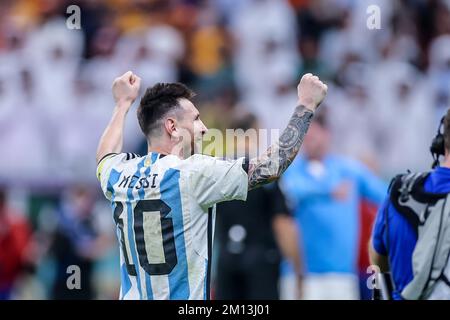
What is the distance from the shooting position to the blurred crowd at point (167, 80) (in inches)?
554

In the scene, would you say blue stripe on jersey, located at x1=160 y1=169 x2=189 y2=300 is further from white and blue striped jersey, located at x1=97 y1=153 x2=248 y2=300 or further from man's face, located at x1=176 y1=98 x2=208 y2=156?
man's face, located at x1=176 y1=98 x2=208 y2=156

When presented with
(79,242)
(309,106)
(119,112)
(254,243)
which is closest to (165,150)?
(119,112)

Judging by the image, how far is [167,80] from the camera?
51.5 feet

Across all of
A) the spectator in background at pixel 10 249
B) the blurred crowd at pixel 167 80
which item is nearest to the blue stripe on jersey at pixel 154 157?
the blurred crowd at pixel 167 80

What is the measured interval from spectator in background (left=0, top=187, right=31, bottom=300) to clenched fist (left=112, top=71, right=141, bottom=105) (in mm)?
7878

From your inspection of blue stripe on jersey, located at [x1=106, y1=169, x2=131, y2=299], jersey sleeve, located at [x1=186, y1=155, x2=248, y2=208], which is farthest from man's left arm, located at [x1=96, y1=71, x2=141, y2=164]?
jersey sleeve, located at [x1=186, y1=155, x2=248, y2=208]

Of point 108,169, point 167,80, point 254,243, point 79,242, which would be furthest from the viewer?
point 167,80

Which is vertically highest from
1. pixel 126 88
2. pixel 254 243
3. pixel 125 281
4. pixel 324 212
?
pixel 126 88

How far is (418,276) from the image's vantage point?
615 centimetres

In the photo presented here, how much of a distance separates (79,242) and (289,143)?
8333 millimetres

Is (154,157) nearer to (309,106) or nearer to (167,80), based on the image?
(309,106)

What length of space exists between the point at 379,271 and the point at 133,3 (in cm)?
1089

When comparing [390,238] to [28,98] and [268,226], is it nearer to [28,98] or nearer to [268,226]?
[268,226]

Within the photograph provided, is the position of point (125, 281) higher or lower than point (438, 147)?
lower
